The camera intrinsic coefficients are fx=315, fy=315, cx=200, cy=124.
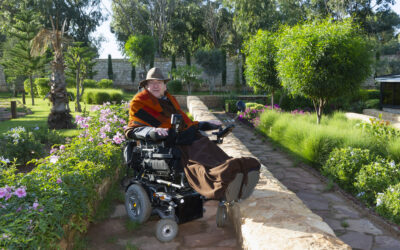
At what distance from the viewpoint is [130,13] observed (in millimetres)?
38938

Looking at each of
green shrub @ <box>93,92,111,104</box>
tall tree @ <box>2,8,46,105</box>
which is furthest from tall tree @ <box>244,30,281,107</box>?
tall tree @ <box>2,8,46,105</box>

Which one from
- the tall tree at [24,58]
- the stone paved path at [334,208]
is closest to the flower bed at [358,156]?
the stone paved path at [334,208]

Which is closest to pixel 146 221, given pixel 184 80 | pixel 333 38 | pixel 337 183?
pixel 337 183

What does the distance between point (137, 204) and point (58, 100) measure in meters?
6.99

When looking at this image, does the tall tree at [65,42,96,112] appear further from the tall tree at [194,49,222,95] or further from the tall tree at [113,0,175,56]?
the tall tree at [113,0,175,56]

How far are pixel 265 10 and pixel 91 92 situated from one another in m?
19.7

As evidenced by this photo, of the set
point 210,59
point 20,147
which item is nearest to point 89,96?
point 210,59

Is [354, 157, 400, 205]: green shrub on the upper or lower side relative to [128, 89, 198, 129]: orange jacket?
lower

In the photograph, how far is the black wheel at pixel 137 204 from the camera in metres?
3.48

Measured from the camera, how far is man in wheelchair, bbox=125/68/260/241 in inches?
108

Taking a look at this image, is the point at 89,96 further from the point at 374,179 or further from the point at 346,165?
the point at 374,179

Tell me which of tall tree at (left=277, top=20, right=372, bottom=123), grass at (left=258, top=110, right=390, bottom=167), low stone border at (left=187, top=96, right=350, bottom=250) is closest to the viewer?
low stone border at (left=187, top=96, right=350, bottom=250)

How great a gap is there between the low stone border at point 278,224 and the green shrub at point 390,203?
1450 millimetres

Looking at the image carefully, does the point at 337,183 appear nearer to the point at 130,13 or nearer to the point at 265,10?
the point at 265,10
